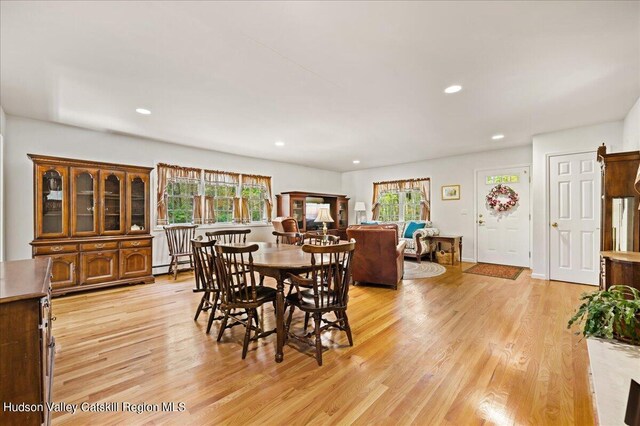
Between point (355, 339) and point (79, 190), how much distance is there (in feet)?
14.6

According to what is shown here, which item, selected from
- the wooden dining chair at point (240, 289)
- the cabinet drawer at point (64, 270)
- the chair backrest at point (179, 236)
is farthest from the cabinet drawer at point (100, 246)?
the wooden dining chair at point (240, 289)

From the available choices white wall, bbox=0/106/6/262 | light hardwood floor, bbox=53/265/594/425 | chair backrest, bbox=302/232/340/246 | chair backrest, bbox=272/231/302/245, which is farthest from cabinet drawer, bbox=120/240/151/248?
chair backrest, bbox=302/232/340/246

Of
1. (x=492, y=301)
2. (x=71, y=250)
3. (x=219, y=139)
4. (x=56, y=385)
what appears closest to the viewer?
(x=56, y=385)

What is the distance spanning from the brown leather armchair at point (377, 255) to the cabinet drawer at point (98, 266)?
370 cm

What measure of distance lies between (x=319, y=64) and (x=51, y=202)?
4.20m

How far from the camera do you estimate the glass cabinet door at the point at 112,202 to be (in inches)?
169

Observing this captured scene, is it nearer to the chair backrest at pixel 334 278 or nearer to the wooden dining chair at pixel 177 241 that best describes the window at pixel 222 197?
the wooden dining chair at pixel 177 241

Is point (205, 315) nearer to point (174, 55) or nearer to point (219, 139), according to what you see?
point (174, 55)

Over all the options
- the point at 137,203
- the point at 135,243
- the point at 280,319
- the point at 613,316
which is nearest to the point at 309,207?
the point at 137,203

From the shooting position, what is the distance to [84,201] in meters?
4.17

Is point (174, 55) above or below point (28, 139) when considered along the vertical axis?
above

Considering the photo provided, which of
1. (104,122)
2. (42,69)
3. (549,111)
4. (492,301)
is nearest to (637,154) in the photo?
(549,111)

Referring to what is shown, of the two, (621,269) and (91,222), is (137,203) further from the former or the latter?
(621,269)

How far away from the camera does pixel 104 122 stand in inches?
159
